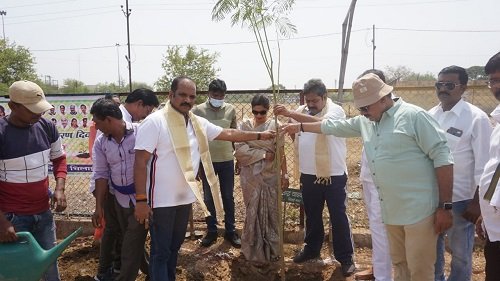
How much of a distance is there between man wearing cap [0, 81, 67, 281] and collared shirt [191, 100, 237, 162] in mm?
1944

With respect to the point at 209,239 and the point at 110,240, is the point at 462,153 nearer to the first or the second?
the point at 209,239

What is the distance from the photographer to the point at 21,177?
3029 mm

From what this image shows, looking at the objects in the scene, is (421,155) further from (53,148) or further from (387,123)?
(53,148)

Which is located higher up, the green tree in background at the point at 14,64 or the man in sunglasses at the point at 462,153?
the green tree in background at the point at 14,64

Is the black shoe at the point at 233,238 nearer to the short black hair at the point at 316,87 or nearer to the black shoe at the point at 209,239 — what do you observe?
the black shoe at the point at 209,239

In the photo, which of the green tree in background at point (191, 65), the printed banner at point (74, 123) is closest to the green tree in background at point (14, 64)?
the green tree in background at point (191, 65)

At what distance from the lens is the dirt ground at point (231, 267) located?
Result: 4246 mm

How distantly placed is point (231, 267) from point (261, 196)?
904 mm

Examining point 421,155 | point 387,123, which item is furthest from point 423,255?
point 387,123

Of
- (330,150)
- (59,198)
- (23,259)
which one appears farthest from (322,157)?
(23,259)

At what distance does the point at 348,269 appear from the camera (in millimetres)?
4113

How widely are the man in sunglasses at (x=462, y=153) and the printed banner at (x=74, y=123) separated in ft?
14.0

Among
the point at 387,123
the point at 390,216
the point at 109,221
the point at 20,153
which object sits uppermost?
the point at 387,123

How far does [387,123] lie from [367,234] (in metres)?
2.49
